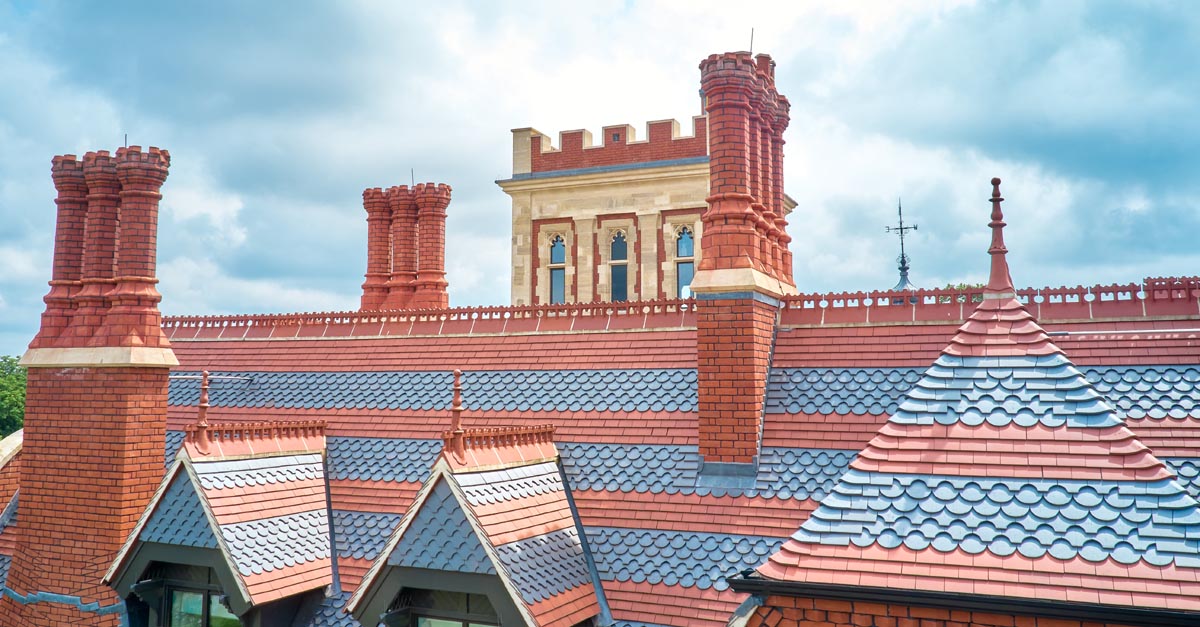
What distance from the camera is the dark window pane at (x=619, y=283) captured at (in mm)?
26812

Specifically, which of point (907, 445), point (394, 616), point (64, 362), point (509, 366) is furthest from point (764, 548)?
point (64, 362)

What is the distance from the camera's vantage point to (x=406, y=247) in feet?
61.1

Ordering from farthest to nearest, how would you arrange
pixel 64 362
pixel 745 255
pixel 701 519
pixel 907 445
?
pixel 64 362
pixel 745 255
pixel 701 519
pixel 907 445

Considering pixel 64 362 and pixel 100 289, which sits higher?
pixel 100 289

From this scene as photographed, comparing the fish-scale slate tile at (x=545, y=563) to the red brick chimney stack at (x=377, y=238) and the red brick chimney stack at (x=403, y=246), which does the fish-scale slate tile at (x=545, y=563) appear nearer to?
the red brick chimney stack at (x=403, y=246)

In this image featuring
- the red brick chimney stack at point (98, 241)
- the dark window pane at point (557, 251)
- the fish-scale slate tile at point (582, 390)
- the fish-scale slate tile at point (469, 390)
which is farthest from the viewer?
the dark window pane at point (557, 251)

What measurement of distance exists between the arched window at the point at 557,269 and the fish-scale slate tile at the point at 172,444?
585 inches

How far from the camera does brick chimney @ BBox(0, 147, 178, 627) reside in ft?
38.7

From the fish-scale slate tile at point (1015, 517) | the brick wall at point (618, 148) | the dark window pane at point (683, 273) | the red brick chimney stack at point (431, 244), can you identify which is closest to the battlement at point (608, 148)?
the brick wall at point (618, 148)

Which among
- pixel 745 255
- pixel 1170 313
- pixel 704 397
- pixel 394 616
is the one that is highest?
pixel 745 255

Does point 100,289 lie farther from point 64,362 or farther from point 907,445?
point 907,445

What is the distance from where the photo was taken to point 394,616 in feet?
30.6

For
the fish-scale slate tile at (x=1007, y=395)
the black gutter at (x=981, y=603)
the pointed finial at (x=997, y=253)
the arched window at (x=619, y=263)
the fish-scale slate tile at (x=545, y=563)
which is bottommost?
the fish-scale slate tile at (x=545, y=563)

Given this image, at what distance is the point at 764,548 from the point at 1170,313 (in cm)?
580
